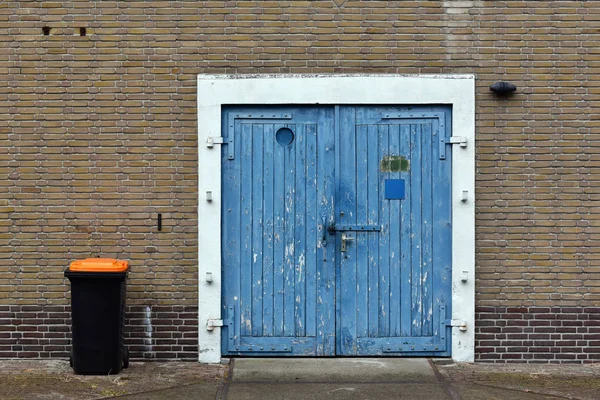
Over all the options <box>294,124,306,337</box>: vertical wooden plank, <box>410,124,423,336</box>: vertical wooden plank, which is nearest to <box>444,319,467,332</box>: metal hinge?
<box>410,124,423,336</box>: vertical wooden plank

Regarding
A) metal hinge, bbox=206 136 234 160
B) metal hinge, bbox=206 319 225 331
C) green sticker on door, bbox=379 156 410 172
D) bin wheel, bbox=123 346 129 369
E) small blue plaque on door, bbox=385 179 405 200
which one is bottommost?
bin wheel, bbox=123 346 129 369

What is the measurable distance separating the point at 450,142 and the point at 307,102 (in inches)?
54.3

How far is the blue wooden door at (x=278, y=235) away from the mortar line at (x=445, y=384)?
3.13 feet

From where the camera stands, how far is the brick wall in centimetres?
673

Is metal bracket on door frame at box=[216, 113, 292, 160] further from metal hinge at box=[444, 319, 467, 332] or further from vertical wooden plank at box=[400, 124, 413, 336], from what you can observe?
metal hinge at box=[444, 319, 467, 332]

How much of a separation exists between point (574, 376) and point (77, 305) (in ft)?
14.4

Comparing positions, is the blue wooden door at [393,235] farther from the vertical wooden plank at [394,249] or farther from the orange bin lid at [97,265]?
the orange bin lid at [97,265]

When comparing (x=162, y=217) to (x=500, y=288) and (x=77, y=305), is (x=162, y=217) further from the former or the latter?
(x=500, y=288)

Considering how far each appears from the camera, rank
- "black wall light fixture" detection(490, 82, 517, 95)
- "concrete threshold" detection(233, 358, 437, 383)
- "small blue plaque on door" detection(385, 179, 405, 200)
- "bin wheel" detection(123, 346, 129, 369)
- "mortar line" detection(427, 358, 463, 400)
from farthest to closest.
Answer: "small blue plaque on door" detection(385, 179, 405, 200) < "black wall light fixture" detection(490, 82, 517, 95) < "bin wheel" detection(123, 346, 129, 369) < "concrete threshold" detection(233, 358, 437, 383) < "mortar line" detection(427, 358, 463, 400)

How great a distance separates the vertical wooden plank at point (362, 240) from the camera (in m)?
6.77

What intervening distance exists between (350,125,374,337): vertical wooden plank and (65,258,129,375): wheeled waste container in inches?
84.2

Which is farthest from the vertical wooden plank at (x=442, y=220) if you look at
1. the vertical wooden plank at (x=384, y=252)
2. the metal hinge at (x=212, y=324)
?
the metal hinge at (x=212, y=324)

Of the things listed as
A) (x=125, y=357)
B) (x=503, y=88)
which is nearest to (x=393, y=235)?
(x=503, y=88)

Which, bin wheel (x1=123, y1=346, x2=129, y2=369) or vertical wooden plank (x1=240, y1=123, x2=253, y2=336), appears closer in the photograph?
bin wheel (x1=123, y1=346, x2=129, y2=369)
